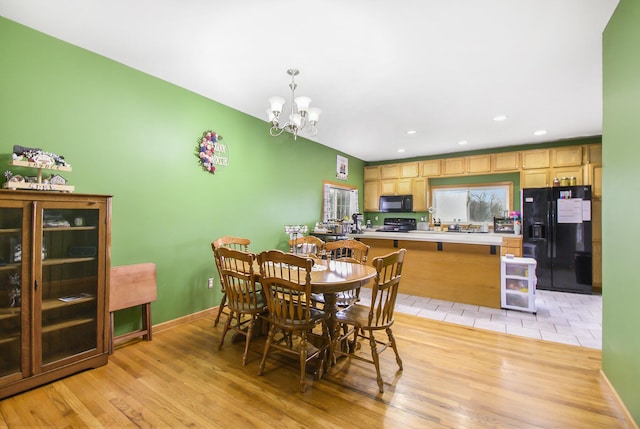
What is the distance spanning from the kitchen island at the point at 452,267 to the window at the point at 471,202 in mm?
2158

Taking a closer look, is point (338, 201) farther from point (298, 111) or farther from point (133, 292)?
point (133, 292)

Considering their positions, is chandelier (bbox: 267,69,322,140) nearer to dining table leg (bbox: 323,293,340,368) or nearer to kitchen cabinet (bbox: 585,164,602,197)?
dining table leg (bbox: 323,293,340,368)

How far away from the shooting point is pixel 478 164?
572 cm

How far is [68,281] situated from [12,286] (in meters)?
0.31

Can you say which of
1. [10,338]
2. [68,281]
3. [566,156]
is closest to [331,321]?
[68,281]

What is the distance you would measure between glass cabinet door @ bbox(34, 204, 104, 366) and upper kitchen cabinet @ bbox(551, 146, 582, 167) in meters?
6.45

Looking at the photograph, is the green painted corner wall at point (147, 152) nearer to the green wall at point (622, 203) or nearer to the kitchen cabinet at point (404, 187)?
the green wall at point (622, 203)

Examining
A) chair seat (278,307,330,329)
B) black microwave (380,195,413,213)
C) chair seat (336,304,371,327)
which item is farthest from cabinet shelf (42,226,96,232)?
black microwave (380,195,413,213)

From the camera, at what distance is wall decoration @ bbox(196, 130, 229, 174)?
330cm

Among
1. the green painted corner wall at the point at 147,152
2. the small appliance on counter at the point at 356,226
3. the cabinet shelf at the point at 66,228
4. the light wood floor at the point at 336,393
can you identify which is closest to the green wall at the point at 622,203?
the light wood floor at the point at 336,393

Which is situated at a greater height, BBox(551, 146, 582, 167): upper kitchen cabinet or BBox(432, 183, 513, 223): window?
BBox(551, 146, 582, 167): upper kitchen cabinet

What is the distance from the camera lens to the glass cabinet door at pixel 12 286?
188 cm

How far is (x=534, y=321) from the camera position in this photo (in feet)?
10.9

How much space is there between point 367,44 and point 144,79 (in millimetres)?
2153
